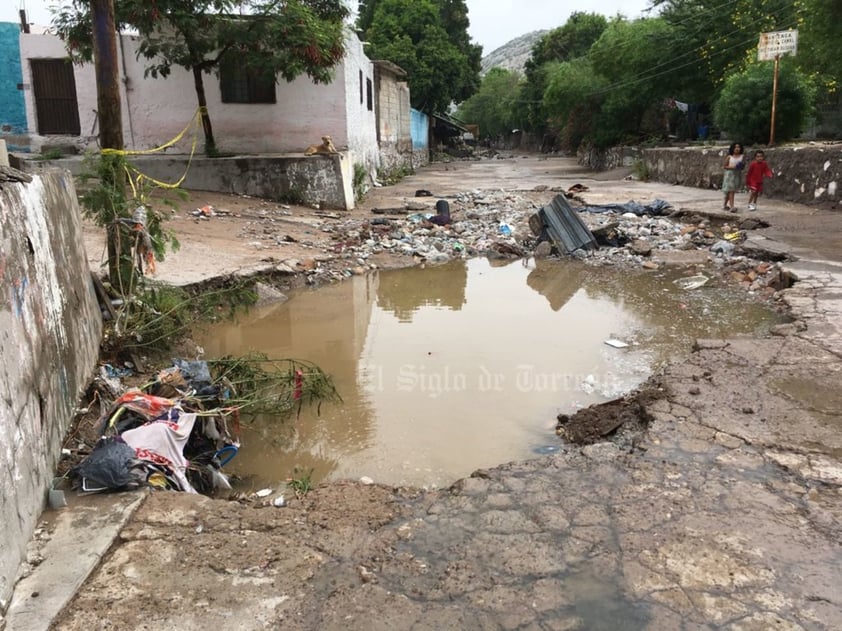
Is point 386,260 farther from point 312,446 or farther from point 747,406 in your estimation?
point 747,406

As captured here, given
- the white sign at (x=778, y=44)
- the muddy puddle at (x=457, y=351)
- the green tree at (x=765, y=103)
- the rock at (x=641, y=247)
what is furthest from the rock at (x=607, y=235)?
the green tree at (x=765, y=103)

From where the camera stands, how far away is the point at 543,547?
7.89ft

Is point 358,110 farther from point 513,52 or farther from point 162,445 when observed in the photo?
point 513,52

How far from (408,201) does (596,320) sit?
9.10 meters

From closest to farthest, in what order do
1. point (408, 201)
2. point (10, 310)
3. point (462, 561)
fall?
point (462, 561) → point (10, 310) → point (408, 201)

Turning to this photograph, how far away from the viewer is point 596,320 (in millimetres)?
6359

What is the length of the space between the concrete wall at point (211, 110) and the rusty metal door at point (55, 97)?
139mm

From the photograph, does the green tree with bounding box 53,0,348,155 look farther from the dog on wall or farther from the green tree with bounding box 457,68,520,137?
the green tree with bounding box 457,68,520,137

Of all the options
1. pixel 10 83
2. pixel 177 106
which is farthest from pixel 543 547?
pixel 10 83

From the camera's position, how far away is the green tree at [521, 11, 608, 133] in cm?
4325

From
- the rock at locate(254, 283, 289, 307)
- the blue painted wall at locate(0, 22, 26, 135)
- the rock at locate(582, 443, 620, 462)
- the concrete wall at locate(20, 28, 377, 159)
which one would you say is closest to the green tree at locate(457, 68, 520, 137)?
the concrete wall at locate(20, 28, 377, 159)

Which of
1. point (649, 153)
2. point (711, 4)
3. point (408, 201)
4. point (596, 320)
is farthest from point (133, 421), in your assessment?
point (711, 4)

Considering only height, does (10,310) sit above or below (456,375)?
above

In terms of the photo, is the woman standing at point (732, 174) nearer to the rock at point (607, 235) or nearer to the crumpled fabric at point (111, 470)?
the rock at point (607, 235)
